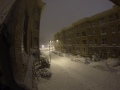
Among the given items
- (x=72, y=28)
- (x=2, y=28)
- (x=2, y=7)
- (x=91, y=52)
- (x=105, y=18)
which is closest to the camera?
(x=2, y=28)

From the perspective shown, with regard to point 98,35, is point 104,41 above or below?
below

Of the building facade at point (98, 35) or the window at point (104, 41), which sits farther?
the window at point (104, 41)

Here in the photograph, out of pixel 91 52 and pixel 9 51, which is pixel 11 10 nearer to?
pixel 9 51

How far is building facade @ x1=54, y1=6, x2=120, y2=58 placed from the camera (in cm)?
2847

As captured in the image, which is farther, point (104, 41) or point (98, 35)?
point (98, 35)

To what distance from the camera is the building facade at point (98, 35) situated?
2847 centimetres

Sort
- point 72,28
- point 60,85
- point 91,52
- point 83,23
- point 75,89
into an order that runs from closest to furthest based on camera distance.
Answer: point 75,89 < point 60,85 < point 91,52 < point 83,23 < point 72,28

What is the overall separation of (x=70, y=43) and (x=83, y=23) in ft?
40.4

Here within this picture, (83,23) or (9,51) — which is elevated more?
(83,23)

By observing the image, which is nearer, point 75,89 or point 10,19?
point 10,19

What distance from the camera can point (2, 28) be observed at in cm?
183

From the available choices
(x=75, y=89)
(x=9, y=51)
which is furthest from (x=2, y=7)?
(x=75, y=89)

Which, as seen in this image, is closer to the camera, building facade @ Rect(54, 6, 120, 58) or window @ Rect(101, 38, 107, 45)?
building facade @ Rect(54, 6, 120, 58)

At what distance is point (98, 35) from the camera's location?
3328 cm
